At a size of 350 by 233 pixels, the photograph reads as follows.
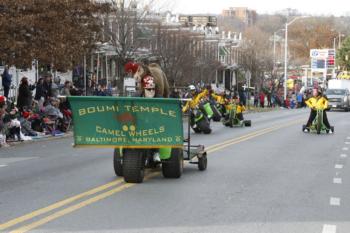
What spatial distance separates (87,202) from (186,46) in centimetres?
3680

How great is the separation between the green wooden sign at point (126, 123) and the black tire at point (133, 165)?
17cm

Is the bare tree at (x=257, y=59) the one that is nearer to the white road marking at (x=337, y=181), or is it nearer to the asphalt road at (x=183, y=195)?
the asphalt road at (x=183, y=195)

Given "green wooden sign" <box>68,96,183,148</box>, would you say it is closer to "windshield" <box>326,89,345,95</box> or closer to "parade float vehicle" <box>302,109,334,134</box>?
"parade float vehicle" <box>302,109,334,134</box>

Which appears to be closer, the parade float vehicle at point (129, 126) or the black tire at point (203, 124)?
the parade float vehicle at point (129, 126)

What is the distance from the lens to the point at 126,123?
11.1m

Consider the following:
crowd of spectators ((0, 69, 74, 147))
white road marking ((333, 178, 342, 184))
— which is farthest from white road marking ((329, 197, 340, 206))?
crowd of spectators ((0, 69, 74, 147))

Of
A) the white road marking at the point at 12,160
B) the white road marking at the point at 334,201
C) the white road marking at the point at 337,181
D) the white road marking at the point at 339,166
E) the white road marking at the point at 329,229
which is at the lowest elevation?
the white road marking at the point at 339,166

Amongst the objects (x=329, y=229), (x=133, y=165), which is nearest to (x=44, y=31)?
(x=133, y=165)

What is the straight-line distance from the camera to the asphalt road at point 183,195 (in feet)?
27.3

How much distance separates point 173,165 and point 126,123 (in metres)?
1.29

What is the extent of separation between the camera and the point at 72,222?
27.3ft

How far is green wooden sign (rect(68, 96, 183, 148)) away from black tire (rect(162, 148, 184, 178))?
0.70 m

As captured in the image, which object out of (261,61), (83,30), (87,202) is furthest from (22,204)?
(261,61)

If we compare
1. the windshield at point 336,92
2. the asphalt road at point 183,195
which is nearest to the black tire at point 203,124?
the asphalt road at point 183,195
